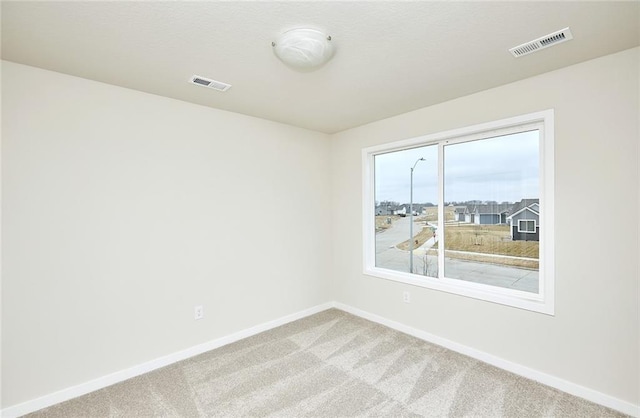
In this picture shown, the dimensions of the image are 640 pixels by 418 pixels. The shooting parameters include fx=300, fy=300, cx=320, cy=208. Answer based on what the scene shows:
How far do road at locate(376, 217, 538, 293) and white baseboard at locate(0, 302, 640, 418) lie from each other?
0.63 metres

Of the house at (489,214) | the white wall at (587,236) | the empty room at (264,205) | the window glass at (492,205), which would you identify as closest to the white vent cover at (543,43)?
the empty room at (264,205)

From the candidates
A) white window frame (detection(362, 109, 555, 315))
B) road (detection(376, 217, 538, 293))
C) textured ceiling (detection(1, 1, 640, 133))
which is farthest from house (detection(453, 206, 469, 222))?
textured ceiling (detection(1, 1, 640, 133))

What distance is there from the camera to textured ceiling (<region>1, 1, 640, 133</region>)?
157 centimetres

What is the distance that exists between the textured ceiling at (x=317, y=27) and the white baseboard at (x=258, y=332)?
2.36 metres

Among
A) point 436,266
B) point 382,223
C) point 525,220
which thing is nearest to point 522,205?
point 525,220

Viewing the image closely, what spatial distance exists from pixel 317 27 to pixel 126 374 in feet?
9.79

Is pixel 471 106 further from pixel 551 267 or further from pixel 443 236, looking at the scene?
pixel 551 267

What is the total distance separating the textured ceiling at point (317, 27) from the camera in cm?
157

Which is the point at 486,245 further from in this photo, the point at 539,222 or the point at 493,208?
the point at 539,222

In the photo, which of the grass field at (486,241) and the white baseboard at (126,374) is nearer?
the white baseboard at (126,374)

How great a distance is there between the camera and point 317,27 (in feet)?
5.58

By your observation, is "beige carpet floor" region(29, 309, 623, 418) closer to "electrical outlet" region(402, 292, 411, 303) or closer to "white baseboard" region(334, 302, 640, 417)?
"white baseboard" region(334, 302, 640, 417)

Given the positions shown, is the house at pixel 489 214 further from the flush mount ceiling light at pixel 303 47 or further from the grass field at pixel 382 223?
the flush mount ceiling light at pixel 303 47

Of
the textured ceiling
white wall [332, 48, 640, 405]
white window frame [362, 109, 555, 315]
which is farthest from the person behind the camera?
white window frame [362, 109, 555, 315]
